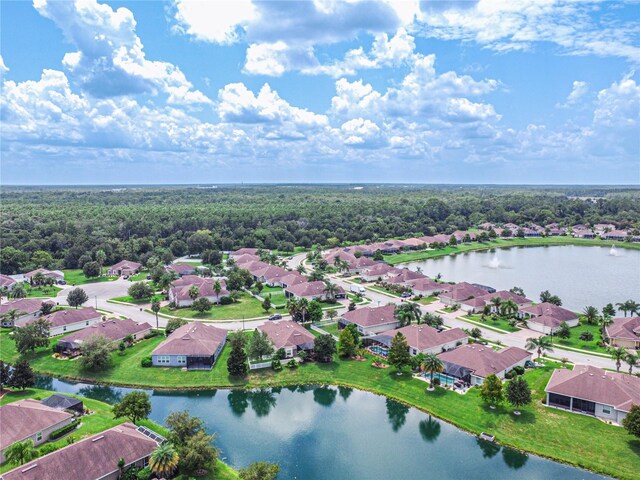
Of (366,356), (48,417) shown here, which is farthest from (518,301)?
(48,417)

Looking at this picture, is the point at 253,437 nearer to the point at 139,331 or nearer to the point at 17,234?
the point at 139,331

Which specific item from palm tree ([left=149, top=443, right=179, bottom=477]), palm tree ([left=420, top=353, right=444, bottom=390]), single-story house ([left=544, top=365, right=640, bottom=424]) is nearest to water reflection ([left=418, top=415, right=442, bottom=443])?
palm tree ([left=420, top=353, right=444, bottom=390])

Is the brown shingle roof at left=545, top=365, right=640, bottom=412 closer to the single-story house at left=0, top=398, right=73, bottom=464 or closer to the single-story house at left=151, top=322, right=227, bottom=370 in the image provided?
the single-story house at left=151, top=322, right=227, bottom=370

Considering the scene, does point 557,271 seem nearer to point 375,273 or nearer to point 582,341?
point 375,273

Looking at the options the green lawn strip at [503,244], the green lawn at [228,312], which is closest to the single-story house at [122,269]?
the green lawn at [228,312]

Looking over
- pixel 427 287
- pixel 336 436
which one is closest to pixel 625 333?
pixel 427 287

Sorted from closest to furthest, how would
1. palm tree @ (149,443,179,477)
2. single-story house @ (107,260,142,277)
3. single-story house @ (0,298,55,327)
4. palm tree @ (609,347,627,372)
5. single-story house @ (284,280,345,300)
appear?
1. palm tree @ (149,443,179,477)
2. palm tree @ (609,347,627,372)
3. single-story house @ (0,298,55,327)
4. single-story house @ (284,280,345,300)
5. single-story house @ (107,260,142,277)
